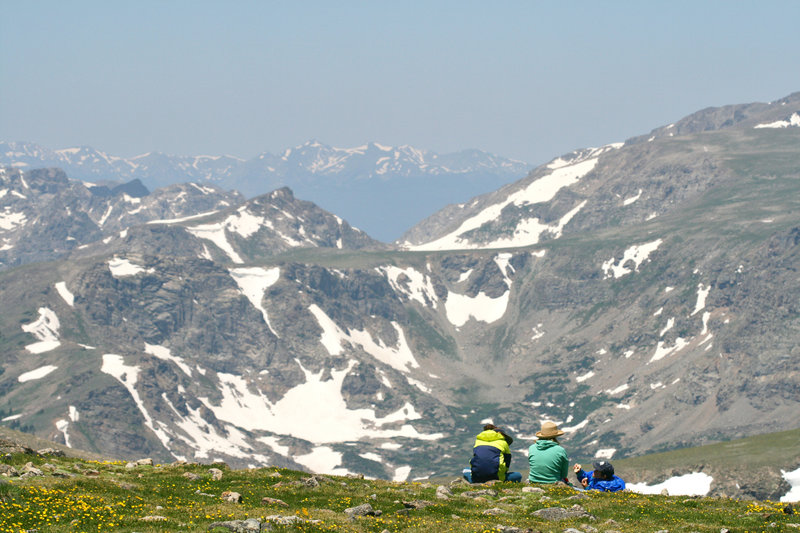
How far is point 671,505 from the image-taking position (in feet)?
152

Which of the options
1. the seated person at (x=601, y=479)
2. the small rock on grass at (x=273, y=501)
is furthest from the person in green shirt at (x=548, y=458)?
the small rock on grass at (x=273, y=501)

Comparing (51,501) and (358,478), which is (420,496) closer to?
(358,478)

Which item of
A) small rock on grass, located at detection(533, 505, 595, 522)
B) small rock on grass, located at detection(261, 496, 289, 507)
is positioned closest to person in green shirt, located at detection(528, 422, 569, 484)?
small rock on grass, located at detection(533, 505, 595, 522)

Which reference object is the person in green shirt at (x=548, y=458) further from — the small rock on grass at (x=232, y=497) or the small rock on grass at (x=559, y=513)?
the small rock on grass at (x=232, y=497)

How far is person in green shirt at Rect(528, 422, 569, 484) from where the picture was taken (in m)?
43.6

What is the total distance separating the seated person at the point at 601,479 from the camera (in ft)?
149

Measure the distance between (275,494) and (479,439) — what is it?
38.1 ft

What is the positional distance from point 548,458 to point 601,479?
4.07 metres

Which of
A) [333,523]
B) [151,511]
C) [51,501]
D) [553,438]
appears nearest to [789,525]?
[553,438]

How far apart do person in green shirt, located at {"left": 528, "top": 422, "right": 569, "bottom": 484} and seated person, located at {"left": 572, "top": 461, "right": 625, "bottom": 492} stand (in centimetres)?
126

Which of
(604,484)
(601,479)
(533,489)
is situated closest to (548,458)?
(533,489)

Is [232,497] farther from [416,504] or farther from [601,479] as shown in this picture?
[601,479]

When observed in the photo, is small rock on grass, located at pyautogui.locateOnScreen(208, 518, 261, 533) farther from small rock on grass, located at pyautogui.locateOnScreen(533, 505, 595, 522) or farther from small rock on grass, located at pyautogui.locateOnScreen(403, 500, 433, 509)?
small rock on grass, located at pyautogui.locateOnScreen(533, 505, 595, 522)

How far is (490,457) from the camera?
153 ft
